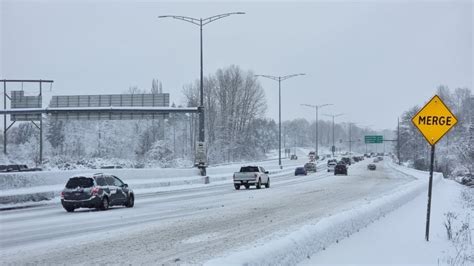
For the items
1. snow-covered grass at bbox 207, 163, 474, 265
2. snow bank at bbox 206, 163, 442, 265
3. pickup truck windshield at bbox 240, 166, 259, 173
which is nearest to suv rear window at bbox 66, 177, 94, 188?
snow bank at bbox 206, 163, 442, 265

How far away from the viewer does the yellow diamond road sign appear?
591 inches

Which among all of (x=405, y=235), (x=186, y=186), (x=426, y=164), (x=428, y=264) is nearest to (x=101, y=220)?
(x=405, y=235)

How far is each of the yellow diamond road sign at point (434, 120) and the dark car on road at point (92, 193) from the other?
566 inches

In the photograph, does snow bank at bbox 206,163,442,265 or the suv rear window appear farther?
the suv rear window

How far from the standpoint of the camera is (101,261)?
11930 millimetres

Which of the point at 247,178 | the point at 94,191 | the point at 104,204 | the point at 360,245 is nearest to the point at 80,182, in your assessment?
the point at 94,191

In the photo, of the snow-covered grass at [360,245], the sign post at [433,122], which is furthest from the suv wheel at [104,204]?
the sign post at [433,122]

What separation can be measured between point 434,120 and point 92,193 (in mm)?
14801

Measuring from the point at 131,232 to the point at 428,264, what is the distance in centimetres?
808

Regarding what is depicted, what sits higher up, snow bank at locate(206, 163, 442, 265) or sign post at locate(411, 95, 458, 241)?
sign post at locate(411, 95, 458, 241)

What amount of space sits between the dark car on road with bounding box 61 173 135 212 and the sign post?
1435 centimetres

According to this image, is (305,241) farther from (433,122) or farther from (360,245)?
(433,122)

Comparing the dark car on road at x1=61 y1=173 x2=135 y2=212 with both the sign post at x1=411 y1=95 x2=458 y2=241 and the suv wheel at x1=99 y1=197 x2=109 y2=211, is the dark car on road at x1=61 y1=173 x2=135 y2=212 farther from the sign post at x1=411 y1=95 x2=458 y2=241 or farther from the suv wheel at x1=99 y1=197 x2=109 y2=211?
the sign post at x1=411 y1=95 x2=458 y2=241

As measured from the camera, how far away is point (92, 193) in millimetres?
25359
